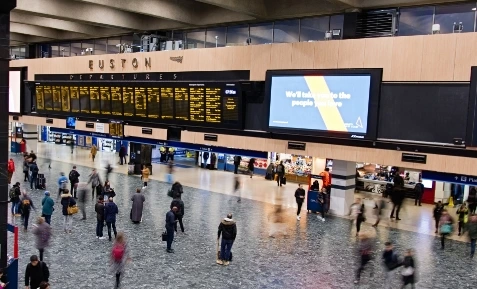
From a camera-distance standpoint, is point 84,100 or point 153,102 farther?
point 84,100

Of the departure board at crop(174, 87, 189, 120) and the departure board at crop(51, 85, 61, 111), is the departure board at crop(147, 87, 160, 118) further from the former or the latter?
the departure board at crop(51, 85, 61, 111)

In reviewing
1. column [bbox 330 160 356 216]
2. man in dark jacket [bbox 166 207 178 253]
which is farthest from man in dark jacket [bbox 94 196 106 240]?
column [bbox 330 160 356 216]

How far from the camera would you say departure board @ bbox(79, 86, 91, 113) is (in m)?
21.0

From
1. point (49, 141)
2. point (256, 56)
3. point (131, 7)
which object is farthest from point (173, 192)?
point (49, 141)

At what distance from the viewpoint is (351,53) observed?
1365 centimetres

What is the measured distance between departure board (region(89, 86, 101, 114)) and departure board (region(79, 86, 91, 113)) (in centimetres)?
24

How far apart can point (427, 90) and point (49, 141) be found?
41973mm

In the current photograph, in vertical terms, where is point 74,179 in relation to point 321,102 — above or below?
below

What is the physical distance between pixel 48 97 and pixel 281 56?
13997 millimetres

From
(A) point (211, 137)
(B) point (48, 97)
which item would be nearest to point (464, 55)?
(A) point (211, 137)

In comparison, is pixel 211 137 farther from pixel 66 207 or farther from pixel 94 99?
pixel 94 99

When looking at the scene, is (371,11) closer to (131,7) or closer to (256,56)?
(256,56)

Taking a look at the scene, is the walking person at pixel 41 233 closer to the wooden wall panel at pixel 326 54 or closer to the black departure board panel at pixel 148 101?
the black departure board panel at pixel 148 101

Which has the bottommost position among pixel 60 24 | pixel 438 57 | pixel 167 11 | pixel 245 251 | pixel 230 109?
pixel 245 251
